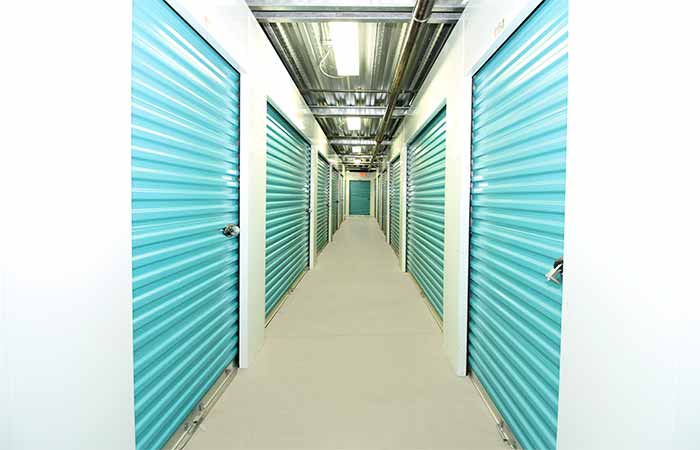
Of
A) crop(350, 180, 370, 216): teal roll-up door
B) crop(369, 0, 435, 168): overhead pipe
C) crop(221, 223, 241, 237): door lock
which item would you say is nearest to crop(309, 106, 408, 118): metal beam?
crop(369, 0, 435, 168): overhead pipe

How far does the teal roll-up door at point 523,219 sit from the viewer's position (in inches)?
55.3

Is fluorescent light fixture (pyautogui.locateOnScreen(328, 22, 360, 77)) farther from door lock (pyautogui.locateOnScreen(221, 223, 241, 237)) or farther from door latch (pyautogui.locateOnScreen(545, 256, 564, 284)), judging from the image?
door latch (pyautogui.locateOnScreen(545, 256, 564, 284))

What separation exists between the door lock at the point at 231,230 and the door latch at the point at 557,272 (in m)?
2.07

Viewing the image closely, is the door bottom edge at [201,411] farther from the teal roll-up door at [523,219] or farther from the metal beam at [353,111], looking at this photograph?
the metal beam at [353,111]

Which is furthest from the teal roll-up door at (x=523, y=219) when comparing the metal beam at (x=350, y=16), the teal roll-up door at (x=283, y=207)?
the teal roll-up door at (x=283, y=207)

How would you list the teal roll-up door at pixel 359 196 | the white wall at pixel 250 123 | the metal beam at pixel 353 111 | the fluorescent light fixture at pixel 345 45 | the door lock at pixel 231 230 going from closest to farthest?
the white wall at pixel 250 123 < the door lock at pixel 231 230 < the fluorescent light fixture at pixel 345 45 < the metal beam at pixel 353 111 < the teal roll-up door at pixel 359 196

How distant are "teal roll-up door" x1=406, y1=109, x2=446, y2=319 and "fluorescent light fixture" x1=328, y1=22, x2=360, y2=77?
1170 millimetres

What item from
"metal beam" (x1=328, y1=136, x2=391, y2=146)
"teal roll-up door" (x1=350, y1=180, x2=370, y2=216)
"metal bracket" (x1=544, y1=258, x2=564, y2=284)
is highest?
"metal beam" (x1=328, y1=136, x2=391, y2=146)

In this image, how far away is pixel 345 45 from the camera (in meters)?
3.11

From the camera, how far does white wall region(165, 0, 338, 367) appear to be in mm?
2080
